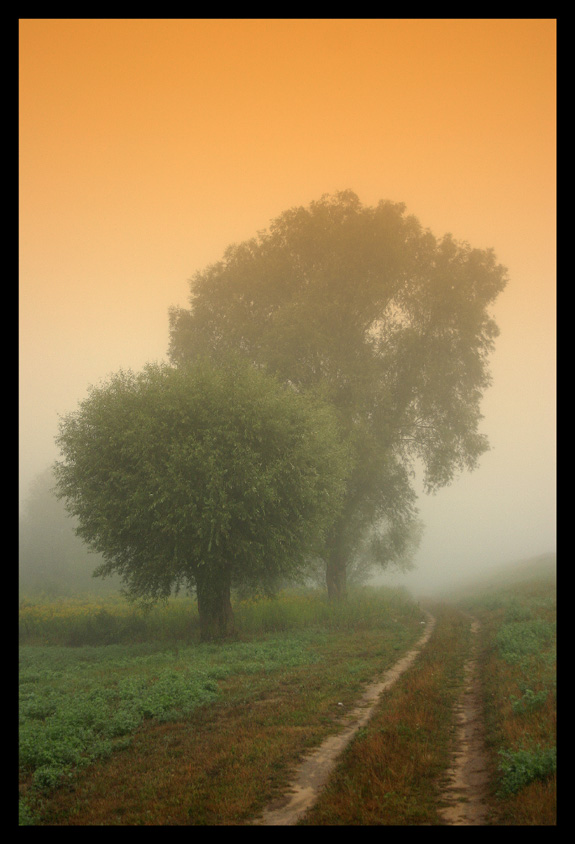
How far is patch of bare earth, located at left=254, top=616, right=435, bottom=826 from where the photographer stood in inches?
250

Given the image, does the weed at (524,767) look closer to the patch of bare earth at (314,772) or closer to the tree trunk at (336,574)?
the patch of bare earth at (314,772)

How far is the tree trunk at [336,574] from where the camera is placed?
3150 cm

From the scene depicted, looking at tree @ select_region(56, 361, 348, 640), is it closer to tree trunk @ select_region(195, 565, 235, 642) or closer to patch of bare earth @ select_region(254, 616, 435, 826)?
tree trunk @ select_region(195, 565, 235, 642)

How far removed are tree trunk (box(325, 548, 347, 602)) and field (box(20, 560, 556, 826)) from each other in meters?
10.3

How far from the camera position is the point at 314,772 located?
771 centimetres

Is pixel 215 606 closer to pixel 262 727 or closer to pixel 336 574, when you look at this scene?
pixel 336 574

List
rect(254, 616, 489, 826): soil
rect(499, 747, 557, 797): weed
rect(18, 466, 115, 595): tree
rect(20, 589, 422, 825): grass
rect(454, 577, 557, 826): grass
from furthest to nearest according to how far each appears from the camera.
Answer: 1. rect(18, 466, 115, 595): tree
2. rect(20, 589, 422, 825): grass
3. rect(499, 747, 557, 797): weed
4. rect(254, 616, 489, 826): soil
5. rect(454, 577, 557, 826): grass

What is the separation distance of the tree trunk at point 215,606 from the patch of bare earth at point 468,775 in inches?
488

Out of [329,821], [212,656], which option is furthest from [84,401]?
[329,821]

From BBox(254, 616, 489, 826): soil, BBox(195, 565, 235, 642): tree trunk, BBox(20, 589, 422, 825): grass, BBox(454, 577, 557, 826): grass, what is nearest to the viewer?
BBox(454, 577, 557, 826): grass

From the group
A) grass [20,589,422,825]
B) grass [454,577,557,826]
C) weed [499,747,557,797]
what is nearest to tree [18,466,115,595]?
grass [20,589,422,825]

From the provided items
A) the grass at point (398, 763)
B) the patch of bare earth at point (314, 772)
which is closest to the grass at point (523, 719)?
the grass at point (398, 763)

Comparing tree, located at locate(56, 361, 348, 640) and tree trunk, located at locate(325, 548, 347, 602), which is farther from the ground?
tree, located at locate(56, 361, 348, 640)

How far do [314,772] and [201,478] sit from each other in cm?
1343
